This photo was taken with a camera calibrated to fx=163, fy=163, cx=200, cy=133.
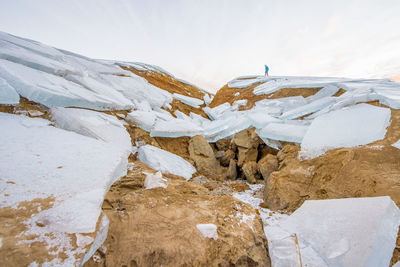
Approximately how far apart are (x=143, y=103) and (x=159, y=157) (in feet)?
9.98

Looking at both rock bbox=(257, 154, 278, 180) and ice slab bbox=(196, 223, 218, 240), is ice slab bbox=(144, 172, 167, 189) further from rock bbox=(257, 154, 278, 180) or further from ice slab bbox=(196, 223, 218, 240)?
rock bbox=(257, 154, 278, 180)

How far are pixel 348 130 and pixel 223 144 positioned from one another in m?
3.49

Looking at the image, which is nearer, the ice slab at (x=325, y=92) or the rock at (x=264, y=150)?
the rock at (x=264, y=150)

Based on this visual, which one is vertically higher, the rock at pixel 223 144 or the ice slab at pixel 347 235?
the rock at pixel 223 144

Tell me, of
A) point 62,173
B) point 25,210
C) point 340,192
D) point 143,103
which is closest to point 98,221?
point 25,210

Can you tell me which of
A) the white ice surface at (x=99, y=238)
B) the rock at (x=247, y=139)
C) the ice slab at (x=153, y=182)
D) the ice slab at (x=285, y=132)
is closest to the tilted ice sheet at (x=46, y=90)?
the ice slab at (x=153, y=182)

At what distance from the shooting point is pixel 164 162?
3695mm

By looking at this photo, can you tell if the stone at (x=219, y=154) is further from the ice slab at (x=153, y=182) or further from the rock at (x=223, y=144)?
the ice slab at (x=153, y=182)

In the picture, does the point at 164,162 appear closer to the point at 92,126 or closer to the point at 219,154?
the point at 92,126

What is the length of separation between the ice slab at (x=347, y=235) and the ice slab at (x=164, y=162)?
2.34 meters

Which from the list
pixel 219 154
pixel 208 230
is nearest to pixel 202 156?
pixel 219 154

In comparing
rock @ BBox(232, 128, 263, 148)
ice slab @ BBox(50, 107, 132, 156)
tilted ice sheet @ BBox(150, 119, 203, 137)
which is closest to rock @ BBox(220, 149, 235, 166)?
rock @ BBox(232, 128, 263, 148)

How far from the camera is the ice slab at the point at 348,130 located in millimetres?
2896

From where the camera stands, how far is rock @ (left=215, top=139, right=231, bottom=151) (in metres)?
5.92
